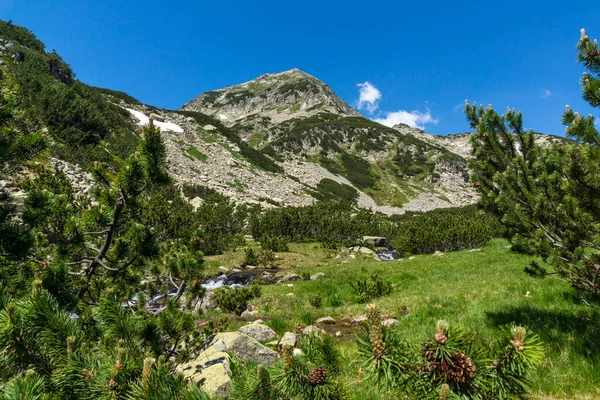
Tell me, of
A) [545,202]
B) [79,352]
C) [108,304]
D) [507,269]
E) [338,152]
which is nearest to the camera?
[79,352]

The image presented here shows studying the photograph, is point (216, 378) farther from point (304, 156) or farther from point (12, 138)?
point (304, 156)

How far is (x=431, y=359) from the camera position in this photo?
1.57 m

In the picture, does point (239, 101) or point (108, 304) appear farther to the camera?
point (239, 101)

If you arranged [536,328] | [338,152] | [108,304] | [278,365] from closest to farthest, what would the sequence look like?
[278,365] → [108,304] → [536,328] → [338,152]

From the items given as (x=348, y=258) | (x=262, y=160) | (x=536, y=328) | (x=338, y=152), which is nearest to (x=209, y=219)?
(x=348, y=258)

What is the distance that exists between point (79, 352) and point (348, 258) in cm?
2818

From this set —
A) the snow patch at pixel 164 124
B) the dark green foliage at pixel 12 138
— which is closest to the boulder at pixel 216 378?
the dark green foliage at pixel 12 138

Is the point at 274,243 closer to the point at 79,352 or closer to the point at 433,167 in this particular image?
the point at 79,352

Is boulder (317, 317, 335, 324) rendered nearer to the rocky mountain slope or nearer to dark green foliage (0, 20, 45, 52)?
the rocky mountain slope

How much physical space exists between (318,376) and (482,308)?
721 cm

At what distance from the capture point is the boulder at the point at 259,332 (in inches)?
315

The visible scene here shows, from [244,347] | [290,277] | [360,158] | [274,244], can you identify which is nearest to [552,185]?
[244,347]

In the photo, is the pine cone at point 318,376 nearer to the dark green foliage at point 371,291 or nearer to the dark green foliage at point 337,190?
the dark green foliage at point 371,291

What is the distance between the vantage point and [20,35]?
58.7 m
